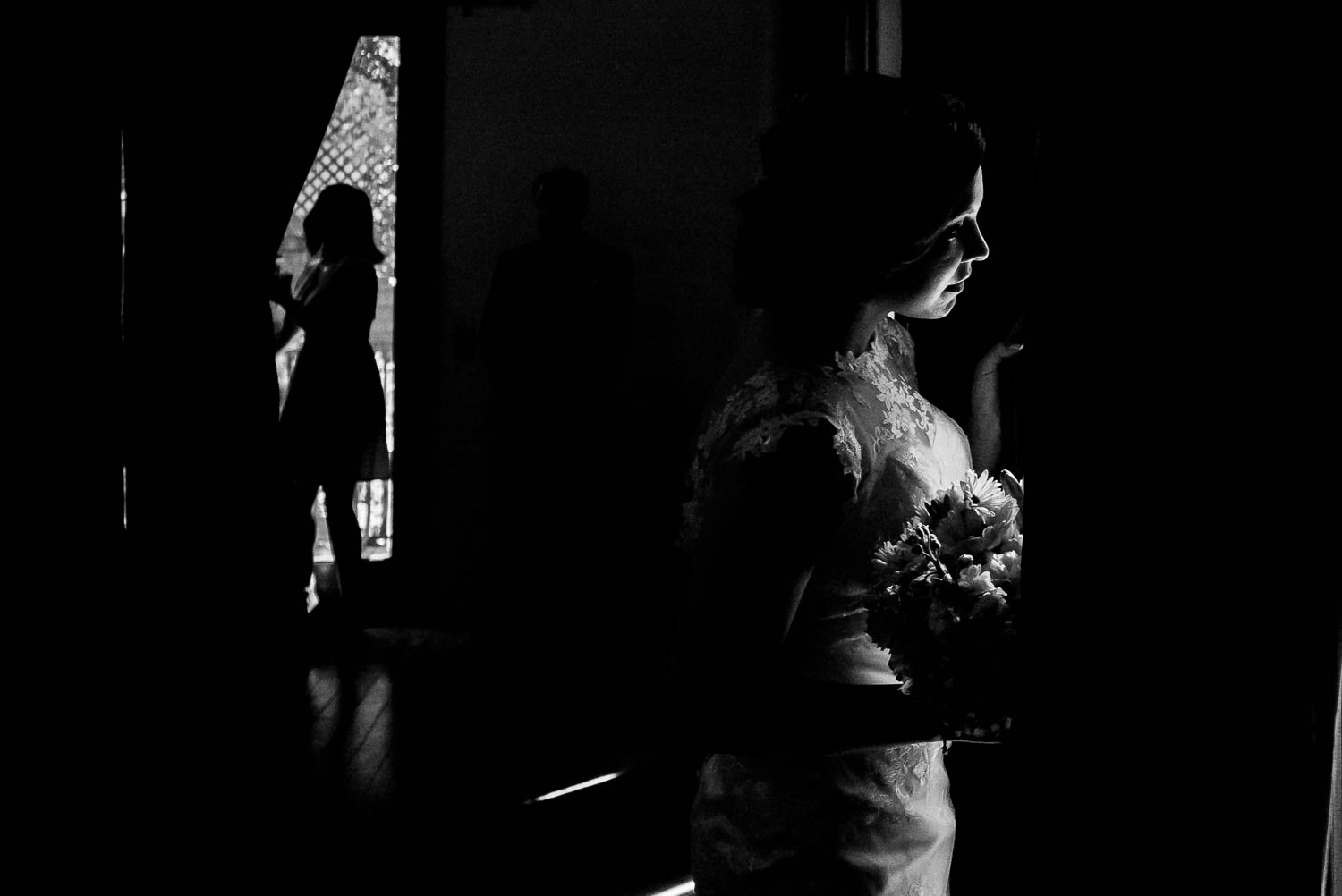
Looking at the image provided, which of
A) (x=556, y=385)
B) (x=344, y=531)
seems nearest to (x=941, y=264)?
(x=556, y=385)

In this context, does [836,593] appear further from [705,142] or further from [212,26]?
[705,142]

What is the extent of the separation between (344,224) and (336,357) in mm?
483

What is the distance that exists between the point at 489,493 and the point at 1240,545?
179 inches

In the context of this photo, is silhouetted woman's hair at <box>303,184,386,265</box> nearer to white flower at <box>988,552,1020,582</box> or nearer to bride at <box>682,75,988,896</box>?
bride at <box>682,75,988,896</box>

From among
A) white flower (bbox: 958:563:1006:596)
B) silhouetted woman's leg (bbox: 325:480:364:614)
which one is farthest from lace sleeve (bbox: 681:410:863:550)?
silhouetted woman's leg (bbox: 325:480:364:614)

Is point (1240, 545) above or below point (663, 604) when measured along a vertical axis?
above

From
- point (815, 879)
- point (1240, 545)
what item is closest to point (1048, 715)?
point (1240, 545)

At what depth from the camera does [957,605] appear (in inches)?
34.9

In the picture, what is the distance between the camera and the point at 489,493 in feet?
16.4

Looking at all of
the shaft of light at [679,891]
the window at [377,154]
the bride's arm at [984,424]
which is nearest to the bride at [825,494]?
the bride's arm at [984,424]

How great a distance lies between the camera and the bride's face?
101 cm

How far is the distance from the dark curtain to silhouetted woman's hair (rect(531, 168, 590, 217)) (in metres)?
1.62

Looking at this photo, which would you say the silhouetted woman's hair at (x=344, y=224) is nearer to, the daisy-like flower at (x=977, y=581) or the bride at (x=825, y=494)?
Answer: the bride at (x=825, y=494)

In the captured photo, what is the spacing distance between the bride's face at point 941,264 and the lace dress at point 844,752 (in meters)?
0.07
